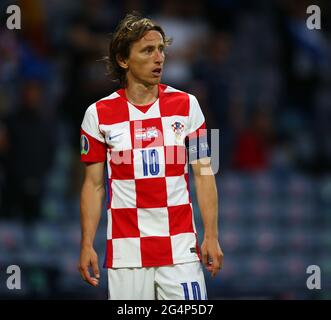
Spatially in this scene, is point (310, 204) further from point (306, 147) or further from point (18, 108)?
point (18, 108)

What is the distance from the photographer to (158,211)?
17.4 feet

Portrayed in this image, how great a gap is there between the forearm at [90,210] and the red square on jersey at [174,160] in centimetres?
41

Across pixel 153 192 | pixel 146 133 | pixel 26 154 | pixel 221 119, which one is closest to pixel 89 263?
pixel 153 192

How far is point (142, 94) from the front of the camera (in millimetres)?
5441

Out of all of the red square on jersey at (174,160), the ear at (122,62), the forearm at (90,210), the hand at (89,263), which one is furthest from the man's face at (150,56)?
the hand at (89,263)

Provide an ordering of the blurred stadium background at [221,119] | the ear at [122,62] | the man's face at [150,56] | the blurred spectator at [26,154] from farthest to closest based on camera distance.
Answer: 1. the blurred stadium background at [221,119]
2. the blurred spectator at [26,154]
3. the ear at [122,62]
4. the man's face at [150,56]

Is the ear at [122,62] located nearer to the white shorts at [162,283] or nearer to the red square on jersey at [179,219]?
the red square on jersey at [179,219]

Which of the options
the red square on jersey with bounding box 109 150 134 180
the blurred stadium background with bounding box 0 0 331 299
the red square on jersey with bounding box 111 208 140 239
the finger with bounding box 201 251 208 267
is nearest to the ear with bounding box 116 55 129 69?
the red square on jersey with bounding box 109 150 134 180

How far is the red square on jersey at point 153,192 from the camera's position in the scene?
17.4ft

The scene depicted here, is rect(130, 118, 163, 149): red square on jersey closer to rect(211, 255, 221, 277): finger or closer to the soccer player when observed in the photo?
the soccer player

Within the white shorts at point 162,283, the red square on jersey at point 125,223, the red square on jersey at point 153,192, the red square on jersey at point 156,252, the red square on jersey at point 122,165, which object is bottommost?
the white shorts at point 162,283

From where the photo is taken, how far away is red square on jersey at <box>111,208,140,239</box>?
5328 millimetres
